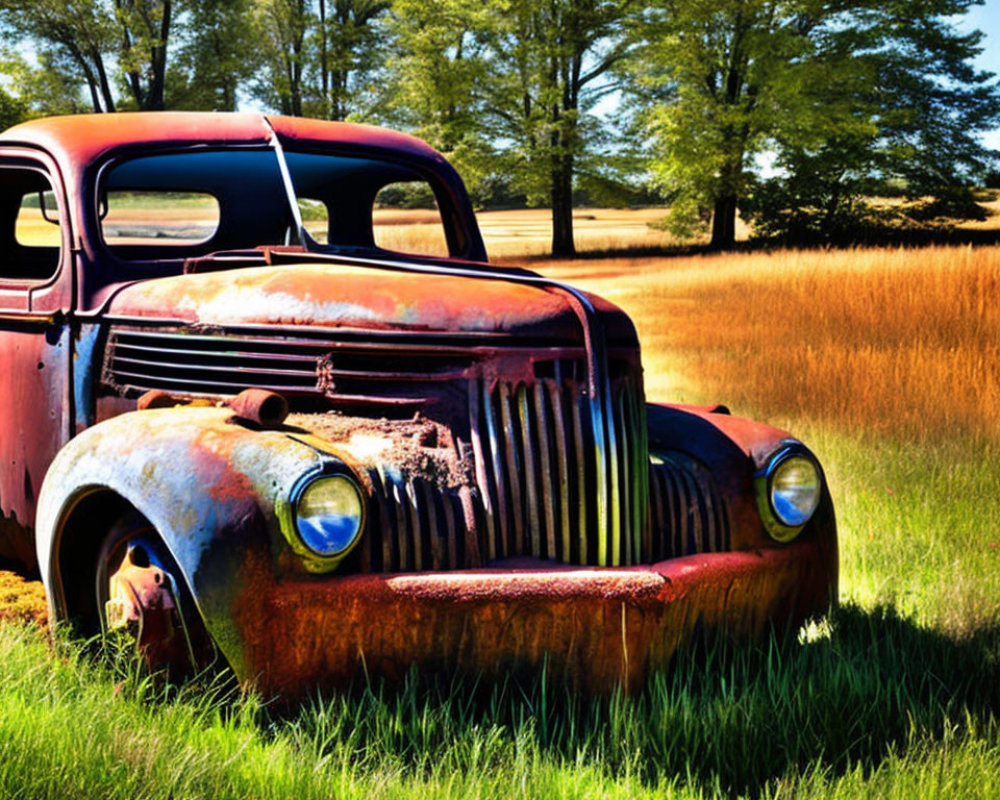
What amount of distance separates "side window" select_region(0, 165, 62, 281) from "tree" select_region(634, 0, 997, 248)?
2390 centimetres

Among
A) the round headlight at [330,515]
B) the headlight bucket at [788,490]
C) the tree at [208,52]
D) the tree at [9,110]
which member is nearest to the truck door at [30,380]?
the round headlight at [330,515]

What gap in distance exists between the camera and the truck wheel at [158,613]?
274 centimetres

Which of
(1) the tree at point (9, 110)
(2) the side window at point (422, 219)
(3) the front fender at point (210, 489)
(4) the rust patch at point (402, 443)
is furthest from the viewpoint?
(1) the tree at point (9, 110)

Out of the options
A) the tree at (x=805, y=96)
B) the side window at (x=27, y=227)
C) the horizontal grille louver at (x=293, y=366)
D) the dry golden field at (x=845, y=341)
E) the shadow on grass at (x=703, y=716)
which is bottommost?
the shadow on grass at (x=703, y=716)

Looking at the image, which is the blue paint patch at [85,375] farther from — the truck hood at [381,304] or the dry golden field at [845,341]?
the dry golden field at [845,341]

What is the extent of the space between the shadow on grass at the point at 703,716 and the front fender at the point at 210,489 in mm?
350

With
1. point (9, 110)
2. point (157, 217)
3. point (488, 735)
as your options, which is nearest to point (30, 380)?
point (157, 217)

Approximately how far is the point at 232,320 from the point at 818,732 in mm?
2094

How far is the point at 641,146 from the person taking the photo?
31000mm

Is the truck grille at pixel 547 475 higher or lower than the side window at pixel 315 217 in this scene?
lower

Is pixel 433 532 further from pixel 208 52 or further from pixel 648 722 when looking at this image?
pixel 208 52

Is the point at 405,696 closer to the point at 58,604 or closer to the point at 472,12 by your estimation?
the point at 58,604

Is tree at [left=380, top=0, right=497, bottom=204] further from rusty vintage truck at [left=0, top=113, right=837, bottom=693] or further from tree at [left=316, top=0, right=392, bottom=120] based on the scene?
rusty vintage truck at [left=0, top=113, right=837, bottom=693]

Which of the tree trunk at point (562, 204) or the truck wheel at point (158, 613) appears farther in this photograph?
the tree trunk at point (562, 204)
